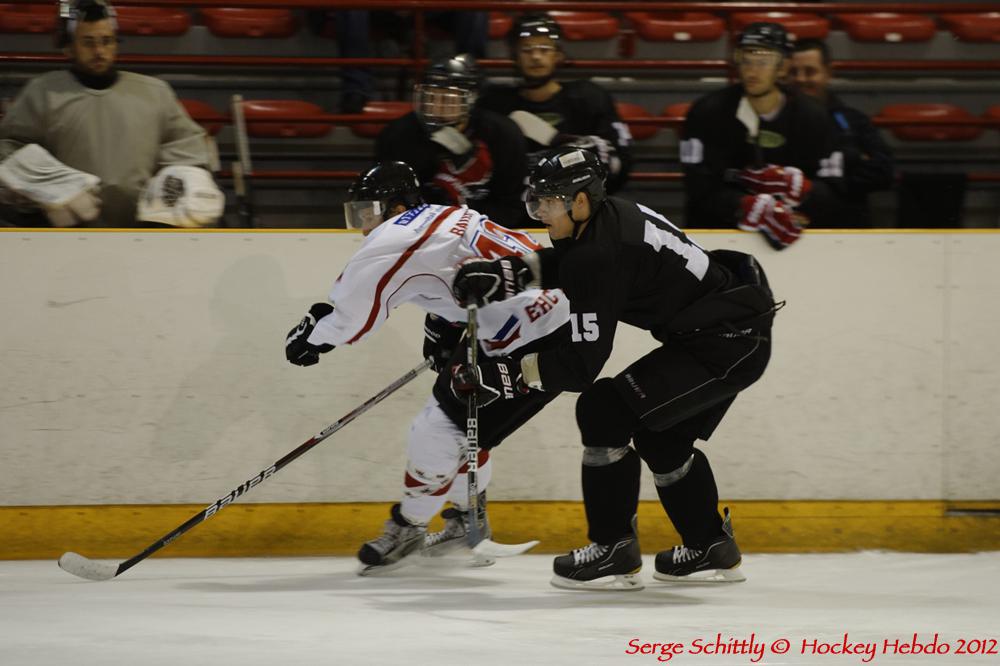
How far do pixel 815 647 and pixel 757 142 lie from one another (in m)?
2.11

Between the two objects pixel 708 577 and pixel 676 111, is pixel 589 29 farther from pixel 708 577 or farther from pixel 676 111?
pixel 708 577

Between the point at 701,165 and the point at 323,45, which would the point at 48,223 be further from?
the point at 701,165

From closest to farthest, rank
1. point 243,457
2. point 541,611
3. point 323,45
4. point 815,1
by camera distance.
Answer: point 541,611, point 243,457, point 323,45, point 815,1

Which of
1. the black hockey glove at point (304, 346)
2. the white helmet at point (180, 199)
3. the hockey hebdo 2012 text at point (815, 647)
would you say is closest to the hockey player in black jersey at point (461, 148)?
the white helmet at point (180, 199)

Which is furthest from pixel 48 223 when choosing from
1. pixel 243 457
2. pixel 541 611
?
pixel 541 611

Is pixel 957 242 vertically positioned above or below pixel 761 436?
above

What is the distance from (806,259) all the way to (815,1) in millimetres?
2829

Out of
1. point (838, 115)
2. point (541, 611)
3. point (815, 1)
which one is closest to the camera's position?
point (541, 611)

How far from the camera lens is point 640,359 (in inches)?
143

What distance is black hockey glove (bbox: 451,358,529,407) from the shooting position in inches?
138

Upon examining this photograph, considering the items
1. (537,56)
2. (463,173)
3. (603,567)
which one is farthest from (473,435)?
(537,56)

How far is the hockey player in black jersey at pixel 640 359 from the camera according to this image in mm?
3348

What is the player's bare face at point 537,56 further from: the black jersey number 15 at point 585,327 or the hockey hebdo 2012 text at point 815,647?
the hockey hebdo 2012 text at point 815,647

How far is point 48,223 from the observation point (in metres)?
4.33
